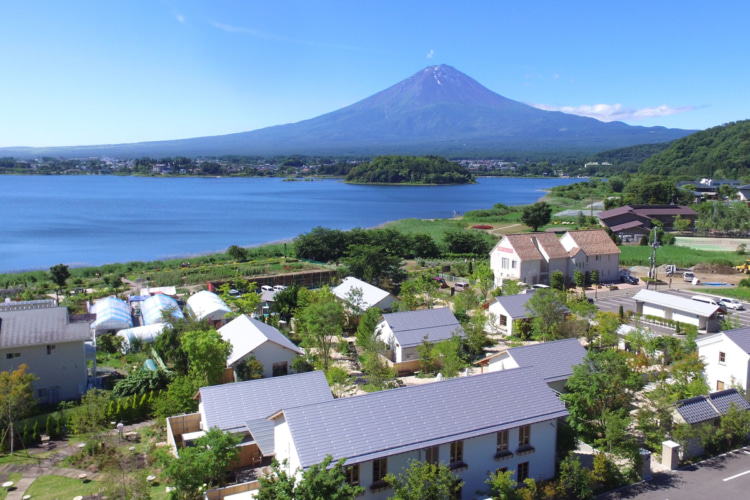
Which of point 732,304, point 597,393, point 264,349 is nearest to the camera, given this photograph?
point 597,393

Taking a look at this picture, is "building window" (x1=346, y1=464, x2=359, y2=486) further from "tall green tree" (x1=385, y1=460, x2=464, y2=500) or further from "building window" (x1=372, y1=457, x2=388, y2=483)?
Result: "tall green tree" (x1=385, y1=460, x2=464, y2=500)

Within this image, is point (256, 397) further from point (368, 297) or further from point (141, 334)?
point (368, 297)

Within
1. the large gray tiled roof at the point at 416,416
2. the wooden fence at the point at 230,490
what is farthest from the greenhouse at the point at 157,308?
the large gray tiled roof at the point at 416,416

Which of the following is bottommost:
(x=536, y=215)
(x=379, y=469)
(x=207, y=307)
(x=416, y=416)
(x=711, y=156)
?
(x=207, y=307)

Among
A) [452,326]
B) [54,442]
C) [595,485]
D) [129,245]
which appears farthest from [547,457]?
[129,245]

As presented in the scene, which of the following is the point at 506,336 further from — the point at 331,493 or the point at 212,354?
the point at 331,493

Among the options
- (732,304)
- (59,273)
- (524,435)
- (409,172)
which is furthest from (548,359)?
(409,172)

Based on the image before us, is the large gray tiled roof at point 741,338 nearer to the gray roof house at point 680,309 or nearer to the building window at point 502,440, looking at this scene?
the gray roof house at point 680,309
